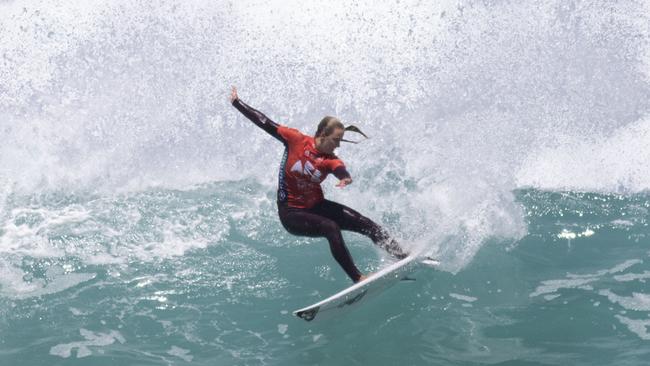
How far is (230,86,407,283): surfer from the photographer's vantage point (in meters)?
6.55

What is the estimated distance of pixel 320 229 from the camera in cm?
674

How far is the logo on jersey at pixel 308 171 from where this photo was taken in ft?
21.8

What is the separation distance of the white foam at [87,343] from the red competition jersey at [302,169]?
194cm

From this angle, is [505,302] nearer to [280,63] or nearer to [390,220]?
[390,220]

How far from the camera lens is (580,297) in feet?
24.4

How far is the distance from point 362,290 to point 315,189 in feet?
3.25

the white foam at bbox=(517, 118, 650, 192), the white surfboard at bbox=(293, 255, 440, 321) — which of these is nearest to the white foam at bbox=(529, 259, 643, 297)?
the white surfboard at bbox=(293, 255, 440, 321)

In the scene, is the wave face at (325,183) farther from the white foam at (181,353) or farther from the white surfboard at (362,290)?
the white surfboard at (362,290)

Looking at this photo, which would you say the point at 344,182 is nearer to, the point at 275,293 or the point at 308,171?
the point at 308,171

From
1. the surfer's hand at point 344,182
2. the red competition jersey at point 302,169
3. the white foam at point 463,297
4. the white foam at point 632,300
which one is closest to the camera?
the surfer's hand at point 344,182

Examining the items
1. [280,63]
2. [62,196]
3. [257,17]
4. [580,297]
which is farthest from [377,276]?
[257,17]

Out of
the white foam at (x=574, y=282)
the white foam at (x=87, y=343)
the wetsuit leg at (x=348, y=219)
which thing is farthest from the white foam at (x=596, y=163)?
the white foam at (x=87, y=343)

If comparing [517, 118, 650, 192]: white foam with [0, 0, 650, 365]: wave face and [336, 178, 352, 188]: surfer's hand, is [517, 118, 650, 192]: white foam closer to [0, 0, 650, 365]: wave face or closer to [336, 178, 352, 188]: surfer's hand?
[0, 0, 650, 365]: wave face

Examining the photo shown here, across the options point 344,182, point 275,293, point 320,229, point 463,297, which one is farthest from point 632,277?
point 275,293
